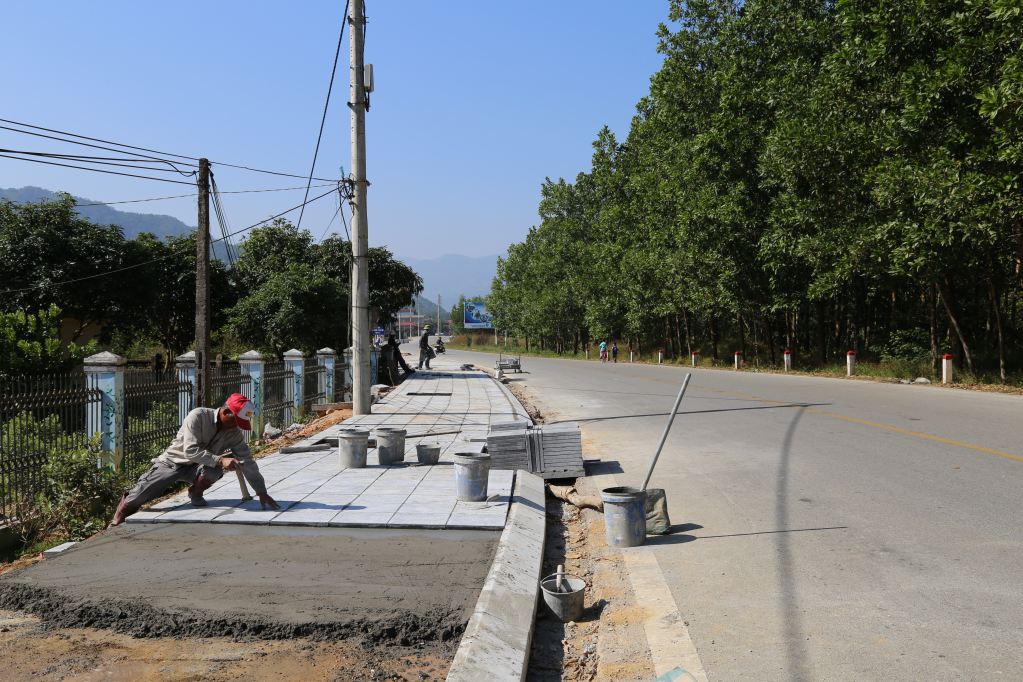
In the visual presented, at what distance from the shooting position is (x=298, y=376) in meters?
17.1

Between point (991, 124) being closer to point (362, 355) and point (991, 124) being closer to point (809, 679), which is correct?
point (362, 355)

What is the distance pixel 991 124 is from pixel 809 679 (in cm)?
1692

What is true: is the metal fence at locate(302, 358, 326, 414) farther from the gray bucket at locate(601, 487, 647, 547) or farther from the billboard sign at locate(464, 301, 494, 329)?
the billboard sign at locate(464, 301, 494, 329)

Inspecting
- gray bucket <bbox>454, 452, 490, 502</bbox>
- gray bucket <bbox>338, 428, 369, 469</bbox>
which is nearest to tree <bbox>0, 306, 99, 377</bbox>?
gray bucket <bbox>338, 428, 369, 469</bbox>

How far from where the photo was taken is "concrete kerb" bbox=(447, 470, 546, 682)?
3887 mm

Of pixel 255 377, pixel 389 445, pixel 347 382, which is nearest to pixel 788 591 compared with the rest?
pixel 389 445

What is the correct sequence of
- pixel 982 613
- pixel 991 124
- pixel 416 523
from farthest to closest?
1. pixel 991 124
2. pixel 416 523
3. pixel 982 613

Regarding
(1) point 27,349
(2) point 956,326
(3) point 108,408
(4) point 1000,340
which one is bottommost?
(3) point 108,408

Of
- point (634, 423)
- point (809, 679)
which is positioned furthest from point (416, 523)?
point (634, 423)

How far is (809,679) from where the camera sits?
3.77 m

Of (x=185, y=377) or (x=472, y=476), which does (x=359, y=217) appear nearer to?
(x=185, y=377)

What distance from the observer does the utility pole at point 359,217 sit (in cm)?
1516

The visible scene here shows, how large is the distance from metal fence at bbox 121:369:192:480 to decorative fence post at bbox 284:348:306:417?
16.6ft

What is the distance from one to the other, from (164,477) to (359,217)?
353 inches
